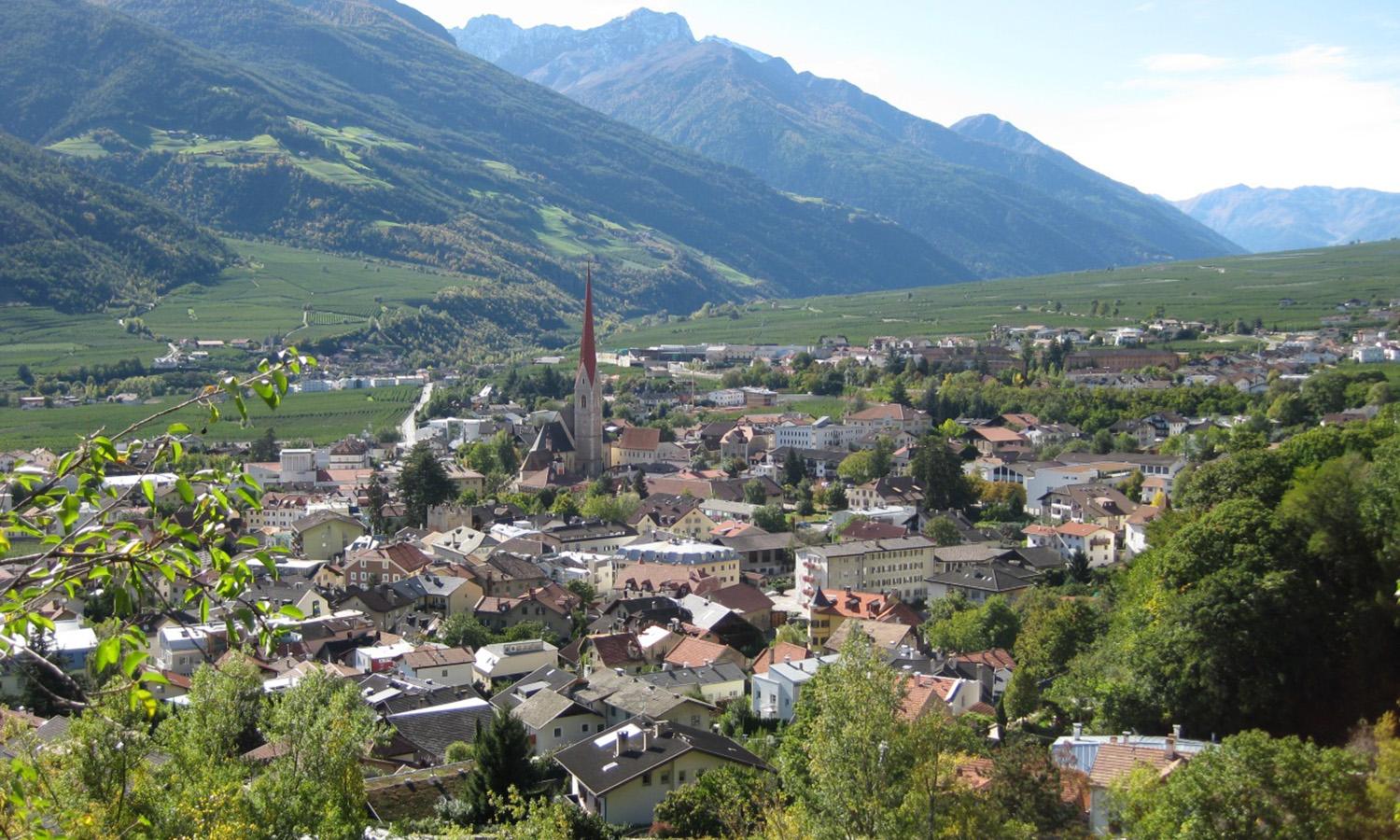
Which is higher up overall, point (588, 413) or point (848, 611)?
point (588, 413)

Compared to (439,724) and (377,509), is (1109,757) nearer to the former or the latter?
(439,724)

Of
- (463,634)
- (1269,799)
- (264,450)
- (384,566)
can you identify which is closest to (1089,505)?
(463,634)

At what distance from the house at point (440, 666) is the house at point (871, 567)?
13.5 metres

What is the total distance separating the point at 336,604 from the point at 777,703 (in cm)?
1630

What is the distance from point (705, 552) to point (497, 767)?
22868 millimetres

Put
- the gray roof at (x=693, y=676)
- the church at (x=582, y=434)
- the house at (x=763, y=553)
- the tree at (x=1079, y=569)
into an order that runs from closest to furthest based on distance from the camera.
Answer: the gray roof at (x=693, y=676), the tree at (x=1079, y=569), the house at (x=763, y=553), the church at (x=582, y=434)

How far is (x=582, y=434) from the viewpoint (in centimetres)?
6906

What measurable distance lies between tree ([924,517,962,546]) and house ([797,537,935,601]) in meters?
3.63

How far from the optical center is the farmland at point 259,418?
236 feet

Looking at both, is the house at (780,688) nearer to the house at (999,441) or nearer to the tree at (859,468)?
the tree at (859,468)

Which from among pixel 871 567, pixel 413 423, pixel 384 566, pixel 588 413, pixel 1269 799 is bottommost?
pixel 413 423

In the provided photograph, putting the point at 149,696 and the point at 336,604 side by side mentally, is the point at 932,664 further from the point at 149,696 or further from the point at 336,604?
the point at 149,696

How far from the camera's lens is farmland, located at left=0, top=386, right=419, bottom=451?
236 feet

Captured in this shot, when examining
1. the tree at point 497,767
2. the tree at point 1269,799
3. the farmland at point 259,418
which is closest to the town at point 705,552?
the tree at point 497,767
